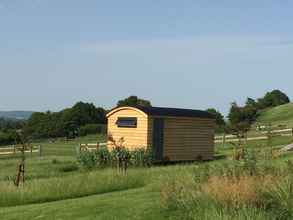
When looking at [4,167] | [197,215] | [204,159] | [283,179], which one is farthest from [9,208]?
[204,159]

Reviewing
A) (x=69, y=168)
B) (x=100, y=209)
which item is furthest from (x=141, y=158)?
(x=100, y=209)

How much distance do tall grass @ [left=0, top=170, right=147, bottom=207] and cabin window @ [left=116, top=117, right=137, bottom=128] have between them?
11172 millimetres

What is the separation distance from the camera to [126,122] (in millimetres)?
27562

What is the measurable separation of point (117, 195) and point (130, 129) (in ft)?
48.2

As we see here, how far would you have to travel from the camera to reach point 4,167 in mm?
25719

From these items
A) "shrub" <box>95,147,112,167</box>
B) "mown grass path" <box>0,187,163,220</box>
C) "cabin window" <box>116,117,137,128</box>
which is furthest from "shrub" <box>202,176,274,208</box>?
"cabin window" <box>116,117,137,128</box>

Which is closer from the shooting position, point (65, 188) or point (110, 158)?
point (65, 188)

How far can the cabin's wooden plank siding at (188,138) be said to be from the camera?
27.4 meters

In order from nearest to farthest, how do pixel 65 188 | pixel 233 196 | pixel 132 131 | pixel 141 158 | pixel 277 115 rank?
1. pixel 233 196
2. pixel 65 188
3. pixel 141 158
4. pixel 132 131
5. pixel 277 115

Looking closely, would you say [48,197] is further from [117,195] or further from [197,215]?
[197,215]

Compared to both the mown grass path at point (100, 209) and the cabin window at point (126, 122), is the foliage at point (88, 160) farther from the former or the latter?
the mown grass path at point (100, 209)

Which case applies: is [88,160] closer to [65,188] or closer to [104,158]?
[104,158]

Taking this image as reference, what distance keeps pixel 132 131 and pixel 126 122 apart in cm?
62

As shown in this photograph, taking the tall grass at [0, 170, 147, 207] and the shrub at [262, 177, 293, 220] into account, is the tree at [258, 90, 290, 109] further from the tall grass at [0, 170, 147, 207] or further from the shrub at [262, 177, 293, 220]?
the shrub at [262, 177, 293, 220]
